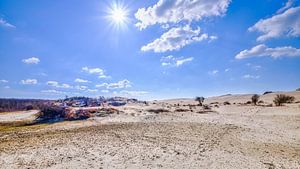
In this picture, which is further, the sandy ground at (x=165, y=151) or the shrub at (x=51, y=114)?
the shrub at (x=51, y=114)

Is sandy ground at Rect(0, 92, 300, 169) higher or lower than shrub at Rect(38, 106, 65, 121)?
lower

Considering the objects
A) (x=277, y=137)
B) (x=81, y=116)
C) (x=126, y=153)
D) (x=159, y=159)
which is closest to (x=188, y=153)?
(x=159, y=159)

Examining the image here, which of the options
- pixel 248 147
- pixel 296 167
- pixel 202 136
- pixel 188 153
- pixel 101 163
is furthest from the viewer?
pixel 202 136

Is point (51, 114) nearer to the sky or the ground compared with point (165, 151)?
nearer to the sky

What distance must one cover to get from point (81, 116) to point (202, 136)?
25.3 meters

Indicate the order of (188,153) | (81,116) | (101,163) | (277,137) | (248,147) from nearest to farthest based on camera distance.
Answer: (101,163)
(188,153)
(248,147)
(277,137)
(81,116)

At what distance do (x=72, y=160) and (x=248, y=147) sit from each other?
10121 millimetres

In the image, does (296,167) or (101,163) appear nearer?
(296,167)

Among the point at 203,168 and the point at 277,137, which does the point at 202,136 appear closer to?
the point at 277,137

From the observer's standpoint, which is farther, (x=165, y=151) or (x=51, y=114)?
(x=51, y=114)

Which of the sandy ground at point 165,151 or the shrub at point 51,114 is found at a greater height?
the shrub at point 51,114

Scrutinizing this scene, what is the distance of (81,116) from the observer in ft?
133

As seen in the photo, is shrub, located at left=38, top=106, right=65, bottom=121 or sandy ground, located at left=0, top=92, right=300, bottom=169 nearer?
sandy ground, located at left=0, top=92, right=300, bottom=169

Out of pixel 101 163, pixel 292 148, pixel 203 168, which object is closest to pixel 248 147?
pixel 292 148
